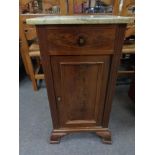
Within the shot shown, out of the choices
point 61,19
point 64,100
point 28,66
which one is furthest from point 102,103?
point 28,66

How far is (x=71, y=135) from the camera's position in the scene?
4.30 feet

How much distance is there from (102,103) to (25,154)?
69 cm

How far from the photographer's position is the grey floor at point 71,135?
3.90 ft

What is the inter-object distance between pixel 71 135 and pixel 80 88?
52 cm

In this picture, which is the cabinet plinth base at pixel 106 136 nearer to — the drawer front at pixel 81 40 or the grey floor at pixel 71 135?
the grey floor at pixel 71 135

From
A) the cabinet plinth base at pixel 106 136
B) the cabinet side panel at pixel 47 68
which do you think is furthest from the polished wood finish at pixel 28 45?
the cabinet plinth base at pixel 106 136

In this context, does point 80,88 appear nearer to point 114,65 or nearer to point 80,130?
point 114,65

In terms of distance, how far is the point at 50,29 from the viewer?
0.79m

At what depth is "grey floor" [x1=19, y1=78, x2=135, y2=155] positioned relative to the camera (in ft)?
3.90

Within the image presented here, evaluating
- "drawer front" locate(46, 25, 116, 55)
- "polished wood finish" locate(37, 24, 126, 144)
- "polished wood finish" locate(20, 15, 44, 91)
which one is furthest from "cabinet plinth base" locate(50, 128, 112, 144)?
"polished wood finish" locate(20, 15, 44, 91)

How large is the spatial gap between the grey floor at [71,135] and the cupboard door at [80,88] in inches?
6.9

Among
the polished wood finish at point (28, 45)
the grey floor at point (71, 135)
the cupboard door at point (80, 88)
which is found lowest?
the grey floor at point (71, 135)

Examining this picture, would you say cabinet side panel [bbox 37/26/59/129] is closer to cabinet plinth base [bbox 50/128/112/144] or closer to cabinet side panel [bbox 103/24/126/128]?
cabinet plinth base [bbox 50/128/112/144]
